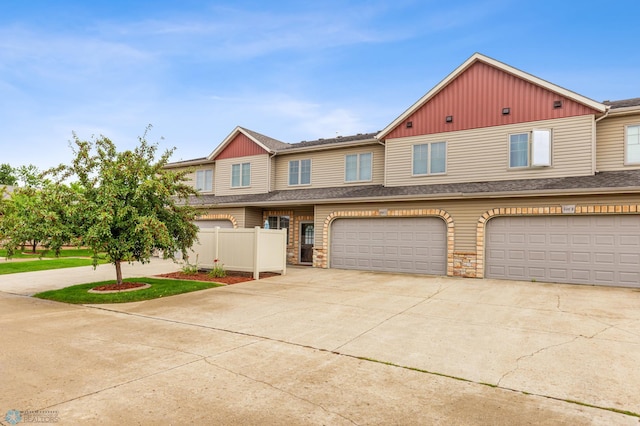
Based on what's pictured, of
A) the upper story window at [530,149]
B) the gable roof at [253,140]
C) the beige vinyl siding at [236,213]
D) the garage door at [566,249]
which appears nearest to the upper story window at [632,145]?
the upper story window at [530,149]

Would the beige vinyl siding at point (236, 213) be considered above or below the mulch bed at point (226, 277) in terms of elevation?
above

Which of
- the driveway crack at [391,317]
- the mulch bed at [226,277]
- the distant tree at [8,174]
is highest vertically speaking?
the distant tree at [8,174]

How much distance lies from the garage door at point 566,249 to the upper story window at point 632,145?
2895 millimetres

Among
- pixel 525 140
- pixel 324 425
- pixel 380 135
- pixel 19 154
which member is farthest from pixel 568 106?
pixel 19 154

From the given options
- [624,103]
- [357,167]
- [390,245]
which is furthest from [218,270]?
[624,103]

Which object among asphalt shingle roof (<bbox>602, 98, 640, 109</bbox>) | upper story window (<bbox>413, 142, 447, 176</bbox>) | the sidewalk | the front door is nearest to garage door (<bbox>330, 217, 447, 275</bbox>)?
the front door

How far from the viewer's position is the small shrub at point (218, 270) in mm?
14141

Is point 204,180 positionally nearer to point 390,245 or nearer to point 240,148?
point 240,148

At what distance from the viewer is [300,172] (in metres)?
20.7

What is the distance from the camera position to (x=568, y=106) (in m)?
14.1

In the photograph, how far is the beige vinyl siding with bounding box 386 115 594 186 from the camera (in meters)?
13.8

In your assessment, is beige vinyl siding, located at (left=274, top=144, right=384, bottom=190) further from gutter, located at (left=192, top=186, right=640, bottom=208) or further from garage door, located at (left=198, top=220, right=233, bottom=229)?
garage door, located at (left=198, top=220, right=233, bottom=229)

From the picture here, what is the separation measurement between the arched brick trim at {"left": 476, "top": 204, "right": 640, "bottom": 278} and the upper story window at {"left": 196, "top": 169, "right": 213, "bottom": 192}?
16.6m

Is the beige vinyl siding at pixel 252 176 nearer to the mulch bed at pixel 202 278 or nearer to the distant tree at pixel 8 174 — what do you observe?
the mulch bed at pixel 202 278
